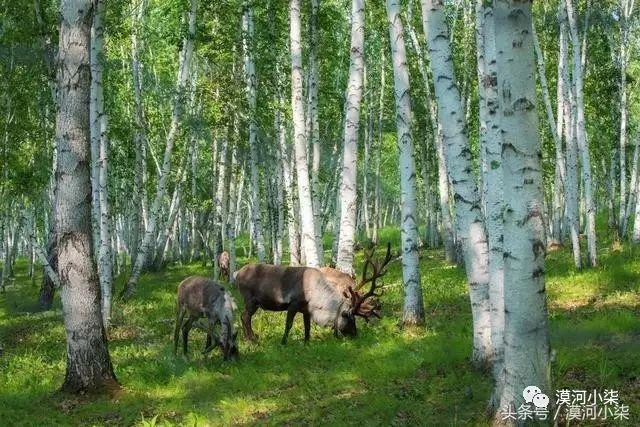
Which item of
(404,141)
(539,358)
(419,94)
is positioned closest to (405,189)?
(404,141)

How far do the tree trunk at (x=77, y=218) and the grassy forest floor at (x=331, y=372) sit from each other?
0.52 metres

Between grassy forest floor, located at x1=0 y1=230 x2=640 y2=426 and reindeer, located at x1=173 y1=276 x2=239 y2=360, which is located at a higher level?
reindeer, located at x1=173 y1=276 x2=239 y2=360

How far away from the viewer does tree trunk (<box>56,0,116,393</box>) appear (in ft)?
33.3

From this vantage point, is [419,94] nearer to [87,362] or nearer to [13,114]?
[13,114]

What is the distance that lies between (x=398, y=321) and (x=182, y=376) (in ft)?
15.7

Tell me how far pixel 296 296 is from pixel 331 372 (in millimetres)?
3735

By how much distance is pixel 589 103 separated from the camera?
3503 centimetres

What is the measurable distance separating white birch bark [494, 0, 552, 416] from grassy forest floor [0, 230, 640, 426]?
4.22 feet

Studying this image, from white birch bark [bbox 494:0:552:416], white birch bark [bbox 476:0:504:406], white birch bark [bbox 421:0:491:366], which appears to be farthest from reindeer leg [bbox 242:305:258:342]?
white birch bark [bbox 494:0:552:416]

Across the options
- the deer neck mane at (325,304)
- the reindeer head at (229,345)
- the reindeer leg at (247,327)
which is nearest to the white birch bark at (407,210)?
the deer neck mane at (325,304)

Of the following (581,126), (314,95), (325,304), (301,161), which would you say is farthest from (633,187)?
(325,304)

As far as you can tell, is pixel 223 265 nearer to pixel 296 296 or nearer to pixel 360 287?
pixel 360 287

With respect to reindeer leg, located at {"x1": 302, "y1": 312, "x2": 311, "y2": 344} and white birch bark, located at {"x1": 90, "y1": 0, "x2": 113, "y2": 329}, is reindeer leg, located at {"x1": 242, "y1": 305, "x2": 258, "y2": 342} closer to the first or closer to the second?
reindeer leg, located at {"x1": 302, "y1": 312, "x2": 311, "y2": 344}

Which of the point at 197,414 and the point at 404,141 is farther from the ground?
the point at 404,141
